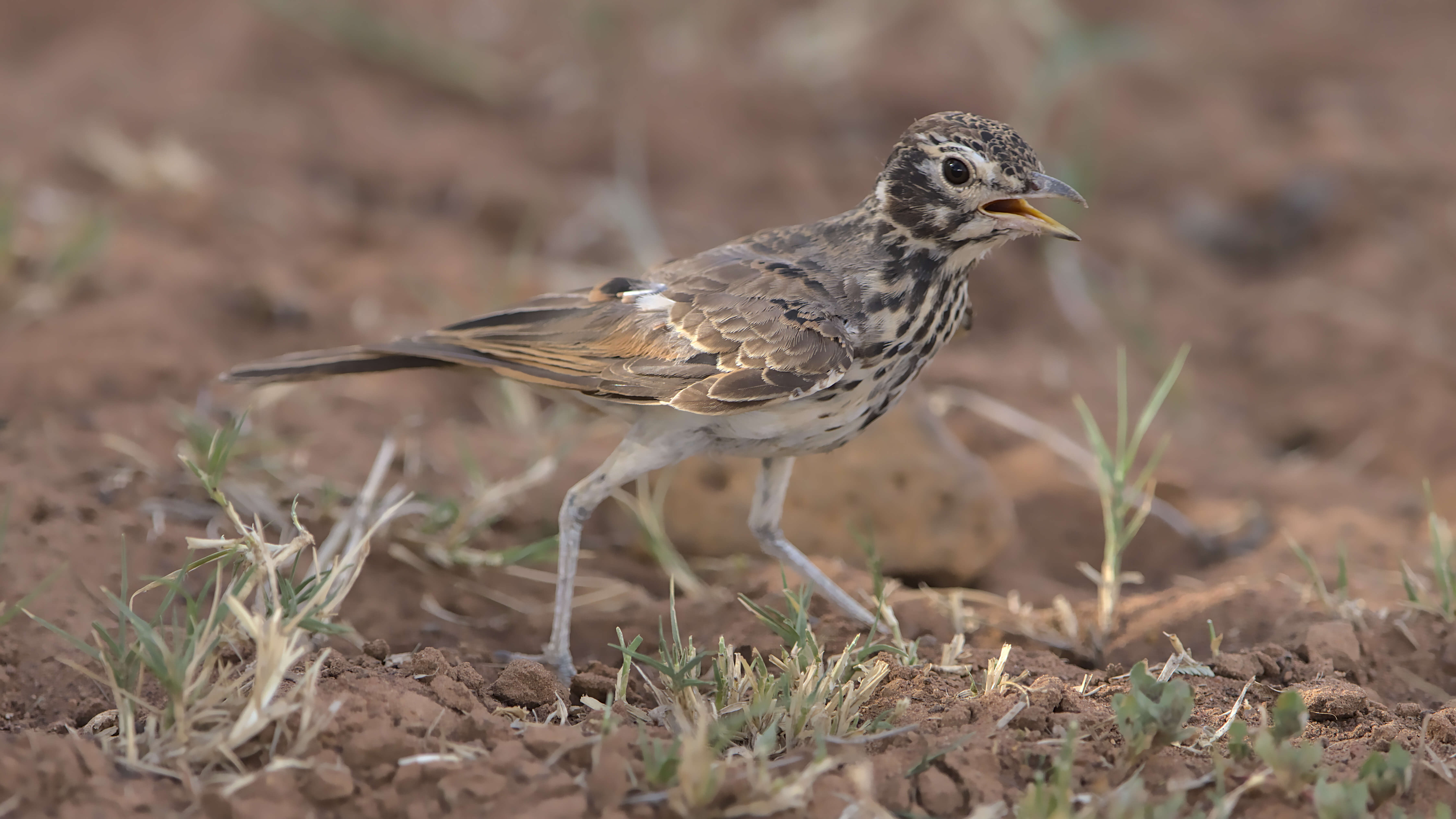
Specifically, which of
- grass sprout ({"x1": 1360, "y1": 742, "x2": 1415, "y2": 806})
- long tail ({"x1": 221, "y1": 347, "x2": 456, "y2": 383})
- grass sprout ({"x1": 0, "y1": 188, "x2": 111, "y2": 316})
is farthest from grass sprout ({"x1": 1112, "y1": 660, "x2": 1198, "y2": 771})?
grass sprout ({"x1": 0, "y1": 188, "x2": 111, "y2": 316})

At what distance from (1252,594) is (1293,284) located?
4.45 m

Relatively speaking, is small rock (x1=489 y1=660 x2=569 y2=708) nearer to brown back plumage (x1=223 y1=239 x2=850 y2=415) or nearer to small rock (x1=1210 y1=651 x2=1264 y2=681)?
brown back plumage (x1=223 y1=239 x2=850 y2=415)

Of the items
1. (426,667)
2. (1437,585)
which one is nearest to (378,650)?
(426,667)

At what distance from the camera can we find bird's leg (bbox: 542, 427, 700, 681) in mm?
4117

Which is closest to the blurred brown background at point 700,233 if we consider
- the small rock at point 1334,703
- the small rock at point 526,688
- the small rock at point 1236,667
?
the small rock at point 526,688

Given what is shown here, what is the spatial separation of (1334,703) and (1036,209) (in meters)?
1.71

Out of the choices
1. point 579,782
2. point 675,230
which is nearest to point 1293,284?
point 675,230

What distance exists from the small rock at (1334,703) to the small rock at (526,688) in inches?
80.4

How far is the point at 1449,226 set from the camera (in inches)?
337

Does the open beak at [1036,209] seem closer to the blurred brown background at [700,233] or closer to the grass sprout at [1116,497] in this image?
the grass sprout at [1116,497]

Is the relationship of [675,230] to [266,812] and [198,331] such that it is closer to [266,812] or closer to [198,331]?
[198,331]

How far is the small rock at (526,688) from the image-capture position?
11.8 ft

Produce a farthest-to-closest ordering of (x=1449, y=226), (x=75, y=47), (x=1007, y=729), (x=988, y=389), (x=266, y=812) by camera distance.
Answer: (x=75, y=47) → (x=1449, y=226) → (x=988, y=389) → (x=1007, y=729) → (x=266, y=812)

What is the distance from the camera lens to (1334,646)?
3.97 m
